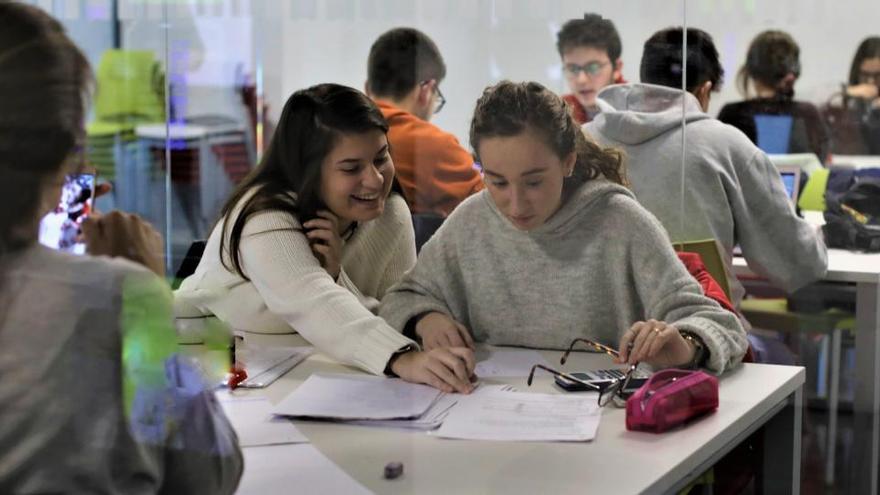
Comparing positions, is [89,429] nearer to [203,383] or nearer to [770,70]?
[203,383]

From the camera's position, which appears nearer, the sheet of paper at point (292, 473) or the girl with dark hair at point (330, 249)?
the sheet of paper at point (292, 473)

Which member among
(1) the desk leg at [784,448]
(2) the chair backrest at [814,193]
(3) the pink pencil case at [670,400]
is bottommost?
(1) the desk leg at [784,448]

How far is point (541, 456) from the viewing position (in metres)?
1.31

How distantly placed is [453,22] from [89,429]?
72 cm

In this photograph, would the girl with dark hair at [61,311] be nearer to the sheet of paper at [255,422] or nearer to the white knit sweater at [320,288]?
the sheet of paper at [255,422]

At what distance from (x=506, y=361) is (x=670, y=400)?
396 mm

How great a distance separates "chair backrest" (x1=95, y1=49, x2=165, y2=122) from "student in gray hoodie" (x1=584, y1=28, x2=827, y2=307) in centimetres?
105

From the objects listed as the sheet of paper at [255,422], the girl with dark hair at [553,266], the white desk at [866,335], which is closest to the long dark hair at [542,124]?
the girl with dark hair at [553,266]

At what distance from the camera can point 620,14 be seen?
6.11ft

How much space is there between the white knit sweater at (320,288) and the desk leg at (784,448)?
1.81 ft

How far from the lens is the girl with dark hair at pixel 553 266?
1.79 m

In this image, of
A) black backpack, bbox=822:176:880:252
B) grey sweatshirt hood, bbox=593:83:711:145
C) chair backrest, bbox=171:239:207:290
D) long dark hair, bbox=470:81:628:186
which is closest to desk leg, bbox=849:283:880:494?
black backpack, bbox=822:176:880:252

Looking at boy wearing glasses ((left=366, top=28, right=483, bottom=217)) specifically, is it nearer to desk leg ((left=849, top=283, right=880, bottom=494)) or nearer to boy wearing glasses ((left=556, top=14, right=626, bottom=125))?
→ boy wearing glasses ((left=556, top=14, right=626, bottom=125))

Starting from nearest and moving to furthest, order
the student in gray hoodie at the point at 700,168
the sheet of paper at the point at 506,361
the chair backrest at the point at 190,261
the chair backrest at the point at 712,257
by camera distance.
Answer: the chair backrest at the point at 190,261 < the sheet of paper at the point at 506,361 < the student in gray hoodie at the point at 700,168 < the chair backrest at the point at 712,257
